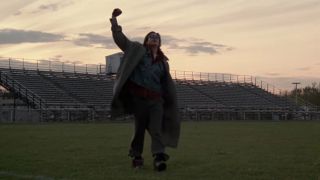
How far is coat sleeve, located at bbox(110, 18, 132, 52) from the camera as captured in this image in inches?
316

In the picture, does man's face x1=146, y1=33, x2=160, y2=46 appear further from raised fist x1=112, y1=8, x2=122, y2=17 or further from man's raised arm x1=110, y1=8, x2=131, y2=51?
raised fist x1=112, y1=8, x2=122, y2=17

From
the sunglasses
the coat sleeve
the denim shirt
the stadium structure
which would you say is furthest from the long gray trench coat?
the stadium structure

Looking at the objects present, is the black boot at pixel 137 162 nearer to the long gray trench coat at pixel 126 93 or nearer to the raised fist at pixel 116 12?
the long gray trench coat at pixel 126 93

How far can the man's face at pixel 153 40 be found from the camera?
27.3 ft

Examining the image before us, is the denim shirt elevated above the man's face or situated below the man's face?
below

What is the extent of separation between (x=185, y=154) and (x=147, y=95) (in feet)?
8.85

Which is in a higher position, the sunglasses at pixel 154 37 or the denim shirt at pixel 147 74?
the sunglasses at pixel 154 37

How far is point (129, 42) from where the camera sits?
8.29 metres

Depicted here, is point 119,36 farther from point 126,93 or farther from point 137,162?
point 137,162

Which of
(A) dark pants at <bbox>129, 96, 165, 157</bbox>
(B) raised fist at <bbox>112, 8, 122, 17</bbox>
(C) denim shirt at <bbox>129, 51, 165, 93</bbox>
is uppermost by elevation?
(B) raised fist at <bbox>112, 8, 122, 17</bbox>

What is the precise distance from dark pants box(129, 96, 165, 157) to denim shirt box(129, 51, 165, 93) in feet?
0.70

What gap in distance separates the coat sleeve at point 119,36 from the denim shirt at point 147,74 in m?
0.33

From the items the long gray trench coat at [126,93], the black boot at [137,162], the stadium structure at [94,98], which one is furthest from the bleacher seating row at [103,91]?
the black boot at [137,162]

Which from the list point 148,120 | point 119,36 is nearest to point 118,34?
point 119,36
